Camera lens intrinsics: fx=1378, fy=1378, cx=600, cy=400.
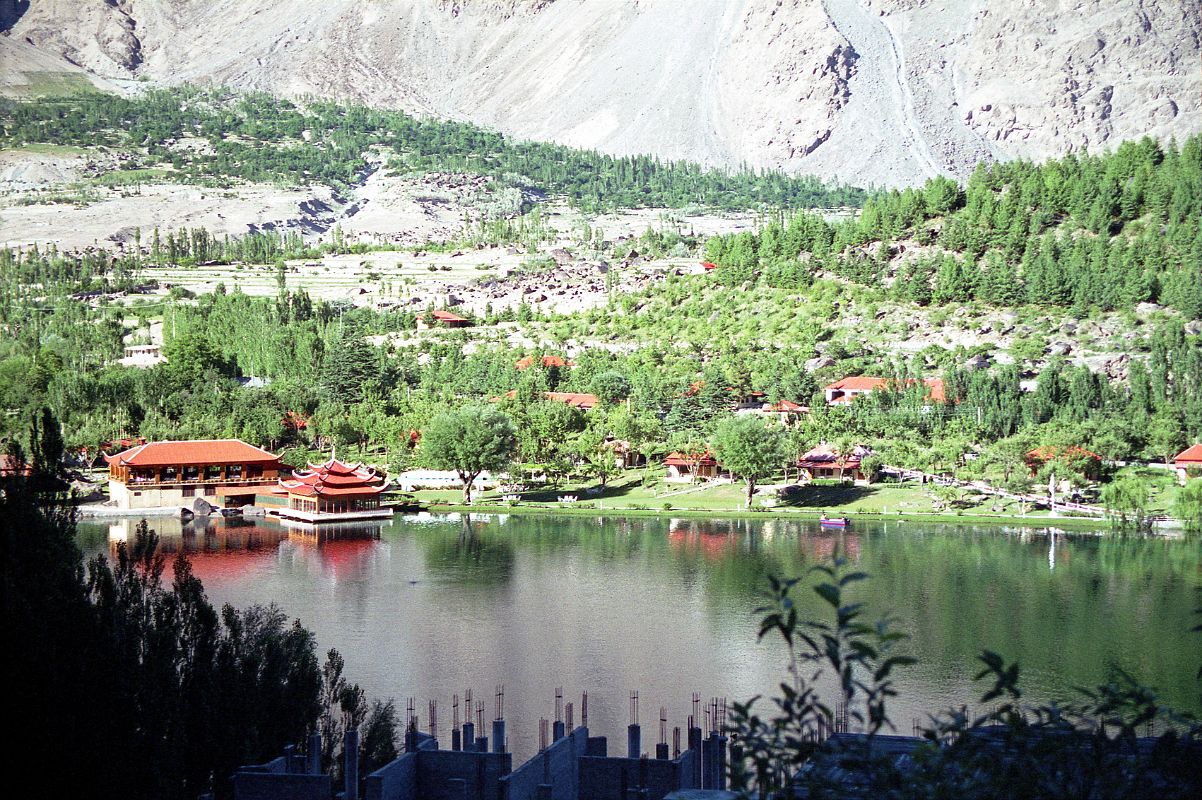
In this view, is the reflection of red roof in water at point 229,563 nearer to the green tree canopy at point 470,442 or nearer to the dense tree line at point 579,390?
the green tree canopy at point 470,442

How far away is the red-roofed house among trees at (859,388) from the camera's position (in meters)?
52.6

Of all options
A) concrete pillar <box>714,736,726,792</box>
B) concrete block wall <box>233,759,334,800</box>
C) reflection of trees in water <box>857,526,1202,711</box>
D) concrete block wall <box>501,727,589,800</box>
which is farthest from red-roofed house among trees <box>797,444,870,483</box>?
concrete block wall <box>233,759,334,800</box>

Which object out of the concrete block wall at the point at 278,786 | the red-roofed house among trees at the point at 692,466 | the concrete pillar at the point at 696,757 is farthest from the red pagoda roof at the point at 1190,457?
the concrete block wall at the point at 278,786

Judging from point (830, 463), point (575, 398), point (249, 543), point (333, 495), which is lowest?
point (249, 543)

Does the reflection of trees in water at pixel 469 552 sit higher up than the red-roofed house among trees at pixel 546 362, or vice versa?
the red-roofed house among trees at pixel 546 362

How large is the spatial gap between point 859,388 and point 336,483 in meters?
21.5

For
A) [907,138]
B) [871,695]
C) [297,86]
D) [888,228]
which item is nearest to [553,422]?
[888,228]

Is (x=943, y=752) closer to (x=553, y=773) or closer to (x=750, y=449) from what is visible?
(x=553, y=773)

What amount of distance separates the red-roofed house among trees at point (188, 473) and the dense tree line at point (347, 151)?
78076 millimetres

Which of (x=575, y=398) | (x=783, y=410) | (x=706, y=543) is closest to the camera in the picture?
(x=706, y=543)

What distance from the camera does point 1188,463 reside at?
43406 mm

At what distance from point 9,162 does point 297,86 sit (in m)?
62.7

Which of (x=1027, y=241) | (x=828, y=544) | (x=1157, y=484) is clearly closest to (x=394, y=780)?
(x=828, y=544)

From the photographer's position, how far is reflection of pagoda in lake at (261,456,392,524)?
4516 cm
